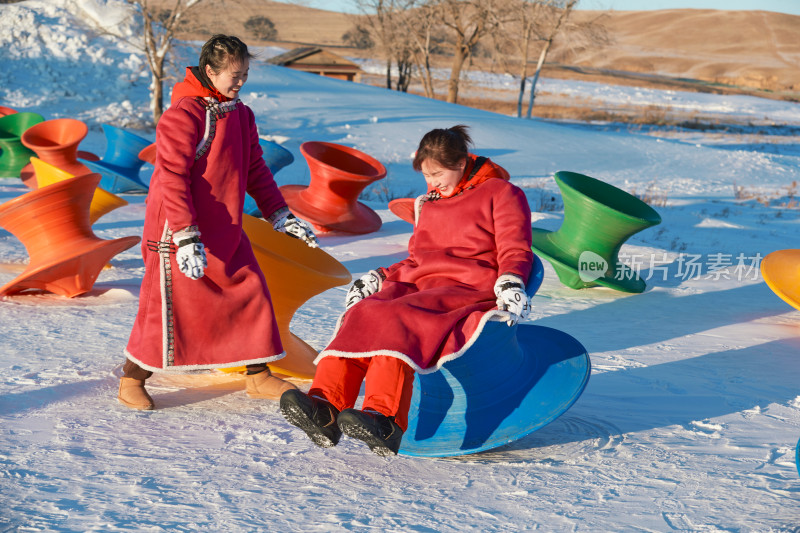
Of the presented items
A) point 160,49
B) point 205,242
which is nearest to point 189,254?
point 205,242

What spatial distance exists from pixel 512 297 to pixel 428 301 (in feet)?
1.00

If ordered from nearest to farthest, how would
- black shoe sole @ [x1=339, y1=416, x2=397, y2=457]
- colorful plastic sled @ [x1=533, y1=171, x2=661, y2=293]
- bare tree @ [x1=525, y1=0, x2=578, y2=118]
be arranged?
black shoe sole @ [x1=339, y1=416, x2=397, y2=457] < colorful plastic sled @ [x1=533, y1=171, x2=661, y2=293] < bare tree @ [x1=525, y1=0, x2=578, y2=118]

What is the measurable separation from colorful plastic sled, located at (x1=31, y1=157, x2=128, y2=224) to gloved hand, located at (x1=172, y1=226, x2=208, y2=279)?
10.7ft

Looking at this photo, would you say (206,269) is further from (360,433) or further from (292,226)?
(360,433)

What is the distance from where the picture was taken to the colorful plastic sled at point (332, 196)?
7.73 m

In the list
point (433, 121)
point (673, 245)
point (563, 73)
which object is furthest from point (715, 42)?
point (673, 245)

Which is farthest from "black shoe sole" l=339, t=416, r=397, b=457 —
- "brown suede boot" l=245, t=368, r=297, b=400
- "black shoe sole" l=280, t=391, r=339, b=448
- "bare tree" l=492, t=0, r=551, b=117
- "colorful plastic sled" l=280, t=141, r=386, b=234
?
"bare tree" l=492, t=0, r=551, b=117

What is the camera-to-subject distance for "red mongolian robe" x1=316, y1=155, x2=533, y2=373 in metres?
2.77

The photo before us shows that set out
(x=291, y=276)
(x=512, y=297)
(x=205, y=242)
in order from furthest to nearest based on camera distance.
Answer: (x=291, y=276)
(x=205, y=242)
(x=512, y=297)

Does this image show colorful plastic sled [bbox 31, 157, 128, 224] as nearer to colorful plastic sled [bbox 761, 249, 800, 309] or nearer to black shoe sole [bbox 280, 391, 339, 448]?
black shoe sole [bbox 280, 391, 339, 448]

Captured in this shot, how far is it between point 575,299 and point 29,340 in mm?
3634

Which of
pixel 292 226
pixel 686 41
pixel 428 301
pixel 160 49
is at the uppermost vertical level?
pixel 686 41

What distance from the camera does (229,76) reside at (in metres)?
3.21

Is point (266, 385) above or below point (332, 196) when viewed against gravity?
below
